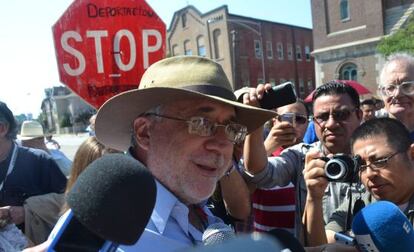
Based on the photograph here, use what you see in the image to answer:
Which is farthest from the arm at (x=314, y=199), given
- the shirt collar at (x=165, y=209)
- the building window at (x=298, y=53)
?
the building window at (x=298, y=53)

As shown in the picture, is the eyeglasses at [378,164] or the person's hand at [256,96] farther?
the person's hand at [256,96]

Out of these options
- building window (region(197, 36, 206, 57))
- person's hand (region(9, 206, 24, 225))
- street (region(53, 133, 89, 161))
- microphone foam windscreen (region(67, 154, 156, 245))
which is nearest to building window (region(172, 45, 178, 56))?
building window (region(197, 36, 206, 57))

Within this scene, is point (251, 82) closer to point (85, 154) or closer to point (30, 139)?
point (30, 139)

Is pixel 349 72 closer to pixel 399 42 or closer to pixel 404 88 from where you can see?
pixel 399 42

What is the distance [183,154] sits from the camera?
160 cm

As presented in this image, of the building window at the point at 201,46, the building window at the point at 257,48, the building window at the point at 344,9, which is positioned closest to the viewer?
the building window at the point at 344,9

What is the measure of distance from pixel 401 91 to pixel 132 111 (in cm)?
233

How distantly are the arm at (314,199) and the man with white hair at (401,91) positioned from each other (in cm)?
150

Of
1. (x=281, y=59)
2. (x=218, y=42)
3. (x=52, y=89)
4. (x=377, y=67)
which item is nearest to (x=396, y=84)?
(x=377, y=67)

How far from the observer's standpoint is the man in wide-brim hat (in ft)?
5.12

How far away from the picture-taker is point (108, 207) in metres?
0.91

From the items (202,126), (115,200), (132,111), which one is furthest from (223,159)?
(115,200)

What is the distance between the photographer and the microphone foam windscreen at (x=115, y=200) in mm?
904

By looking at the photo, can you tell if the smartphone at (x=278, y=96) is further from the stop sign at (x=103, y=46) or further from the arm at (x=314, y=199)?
the stop sign at (x=103, y=46)
